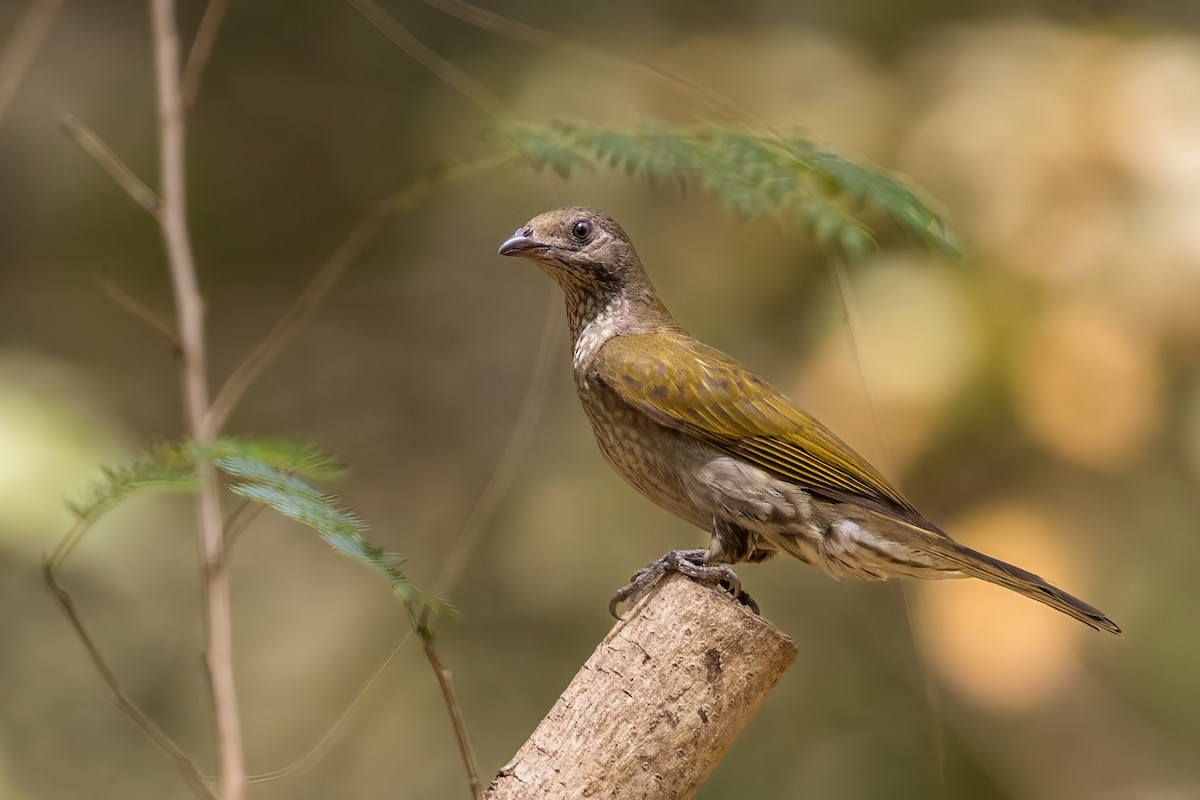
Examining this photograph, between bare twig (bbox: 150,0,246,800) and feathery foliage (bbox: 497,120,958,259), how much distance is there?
0.90 meters

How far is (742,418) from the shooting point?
2680 millimetres

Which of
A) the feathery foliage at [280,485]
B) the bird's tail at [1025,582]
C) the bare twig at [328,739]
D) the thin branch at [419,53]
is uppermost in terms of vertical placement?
the thin branch at [419,53]

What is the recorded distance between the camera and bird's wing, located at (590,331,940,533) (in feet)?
8.52

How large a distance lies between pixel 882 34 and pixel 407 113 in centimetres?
219

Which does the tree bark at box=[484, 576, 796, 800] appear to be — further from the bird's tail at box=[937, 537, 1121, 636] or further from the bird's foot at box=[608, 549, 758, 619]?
the bird's tail at box=[937, 537, 1121, 636]

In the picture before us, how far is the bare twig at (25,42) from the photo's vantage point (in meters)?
4.38

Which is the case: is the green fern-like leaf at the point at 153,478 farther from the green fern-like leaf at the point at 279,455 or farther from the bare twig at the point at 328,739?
the bare twig at the point at 328,739

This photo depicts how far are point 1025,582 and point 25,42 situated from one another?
444 centimetres

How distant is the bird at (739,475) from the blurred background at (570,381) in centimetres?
192

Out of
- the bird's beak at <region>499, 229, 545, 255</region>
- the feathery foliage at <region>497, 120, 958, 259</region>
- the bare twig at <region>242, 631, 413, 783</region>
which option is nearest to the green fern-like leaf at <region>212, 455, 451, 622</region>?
the bare twig at <region>242, 631, 413, 783</region>

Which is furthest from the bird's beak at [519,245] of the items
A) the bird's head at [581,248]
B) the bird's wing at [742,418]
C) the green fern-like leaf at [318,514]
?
the green fern-like leaf at [318,514]

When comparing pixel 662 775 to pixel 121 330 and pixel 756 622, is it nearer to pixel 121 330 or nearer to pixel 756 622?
pixel 756 622

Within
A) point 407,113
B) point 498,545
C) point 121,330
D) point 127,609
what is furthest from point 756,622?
point 121,330

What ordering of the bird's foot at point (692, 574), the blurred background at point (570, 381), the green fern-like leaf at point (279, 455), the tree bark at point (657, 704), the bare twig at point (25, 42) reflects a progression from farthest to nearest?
1. the blurred background at point (570, 381)
2. the bare twig at point (25, 42)
3. the bird's foot at point (692, 574)
4. the green fern-like leaf at point (279, 455)
5. the tree bark at point (657, 704)
